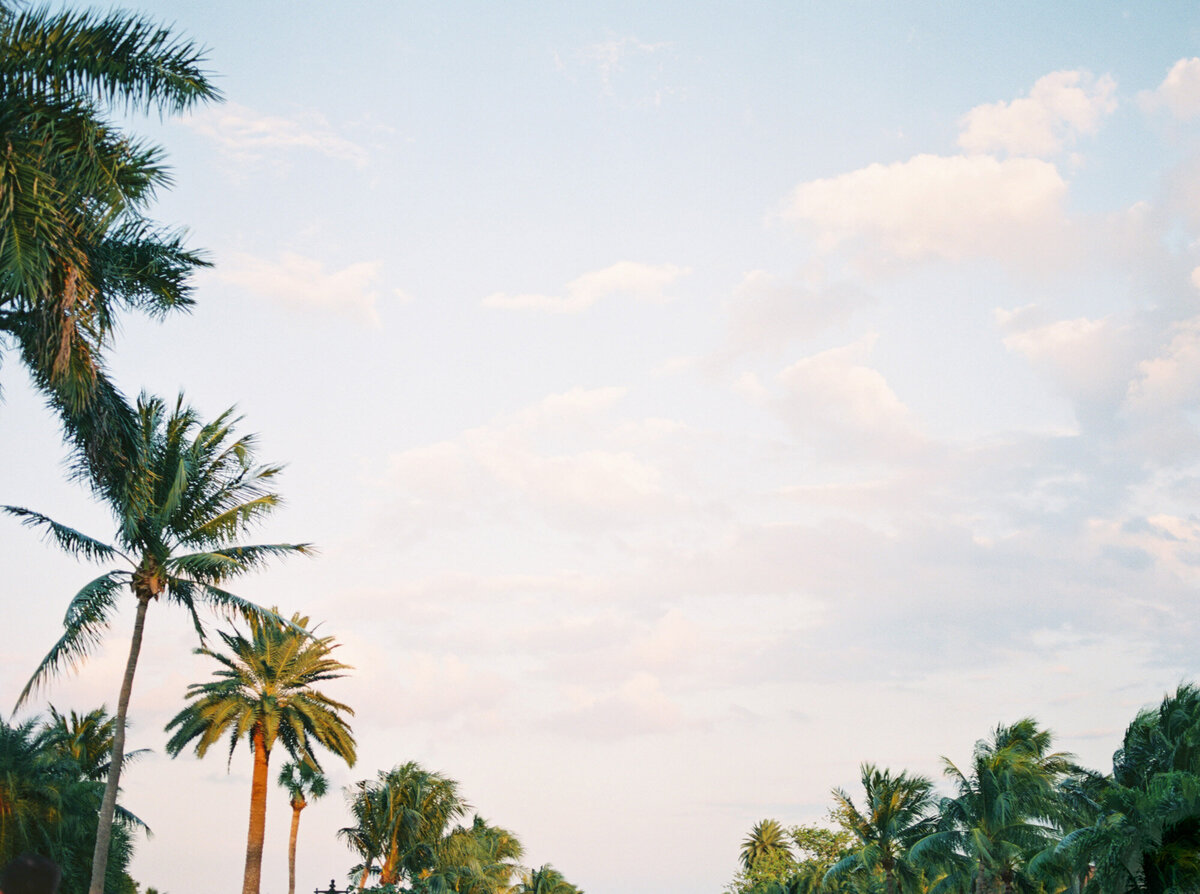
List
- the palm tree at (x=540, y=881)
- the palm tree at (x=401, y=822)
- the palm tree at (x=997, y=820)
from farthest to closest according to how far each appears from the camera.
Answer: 1. the palm tree at (x=540, y=881)
2. the palm tree at (x=401, y=822)
3. the palm tree at (x=997, y=820)

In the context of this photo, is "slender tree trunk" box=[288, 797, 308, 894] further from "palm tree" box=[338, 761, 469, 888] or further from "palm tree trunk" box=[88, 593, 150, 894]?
"palm tree trunk" box=[88, 593, 150, 894]

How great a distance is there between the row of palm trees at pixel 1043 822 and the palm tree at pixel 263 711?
22630 millimetres

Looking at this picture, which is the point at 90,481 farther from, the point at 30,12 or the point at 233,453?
the point at 233,453

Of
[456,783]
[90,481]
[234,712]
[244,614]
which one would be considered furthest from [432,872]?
[90,481]

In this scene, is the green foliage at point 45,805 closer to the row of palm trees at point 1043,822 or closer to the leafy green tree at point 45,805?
the leafy green tree at point 45,805

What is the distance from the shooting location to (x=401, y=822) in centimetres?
5184

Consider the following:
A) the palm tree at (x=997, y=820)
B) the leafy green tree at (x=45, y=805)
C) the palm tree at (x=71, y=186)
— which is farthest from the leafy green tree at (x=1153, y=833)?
the leafy green tree at (x=45, y=805)

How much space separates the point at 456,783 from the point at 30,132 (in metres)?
46.5

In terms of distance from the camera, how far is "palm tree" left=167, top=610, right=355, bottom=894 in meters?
38.7

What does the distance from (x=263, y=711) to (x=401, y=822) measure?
1518cm

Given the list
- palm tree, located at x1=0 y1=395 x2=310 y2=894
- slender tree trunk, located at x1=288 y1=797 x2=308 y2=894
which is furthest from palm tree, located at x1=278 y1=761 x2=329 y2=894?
palm tree, located at x1=0 y1=395 x2=310 y2=894

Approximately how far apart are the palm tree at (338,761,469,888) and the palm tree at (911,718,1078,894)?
23.5 m

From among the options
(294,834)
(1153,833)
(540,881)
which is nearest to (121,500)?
(1153,833)

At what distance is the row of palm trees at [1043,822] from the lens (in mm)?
23609
